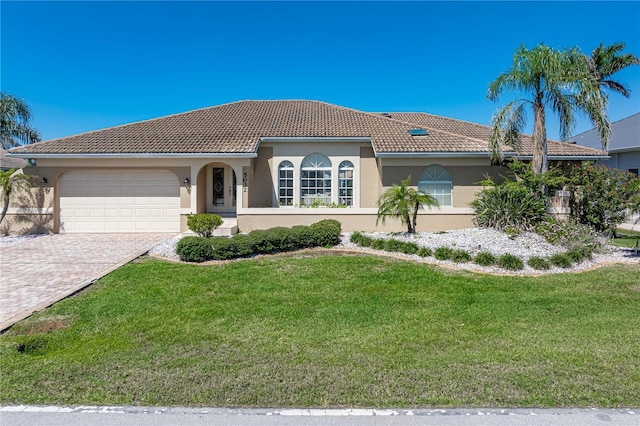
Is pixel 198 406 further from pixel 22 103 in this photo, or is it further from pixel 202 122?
pixel 22 103

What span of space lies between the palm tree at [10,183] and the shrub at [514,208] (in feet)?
60.7

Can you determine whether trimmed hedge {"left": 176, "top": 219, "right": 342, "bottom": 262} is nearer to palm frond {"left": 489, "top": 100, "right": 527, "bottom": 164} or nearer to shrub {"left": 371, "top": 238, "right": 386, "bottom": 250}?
shrub {"left": 371, "top": 238, "right": 386, "bottom": 250}

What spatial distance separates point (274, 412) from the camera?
12.2 feet

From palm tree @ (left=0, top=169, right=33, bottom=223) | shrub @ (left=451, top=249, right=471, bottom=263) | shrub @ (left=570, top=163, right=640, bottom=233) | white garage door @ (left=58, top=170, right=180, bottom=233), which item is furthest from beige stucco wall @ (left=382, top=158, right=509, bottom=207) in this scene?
palm tree @ (left=0, top=169, right=33, bottom=223)

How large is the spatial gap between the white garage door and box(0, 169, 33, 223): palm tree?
1.74m

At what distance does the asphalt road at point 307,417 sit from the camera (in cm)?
356

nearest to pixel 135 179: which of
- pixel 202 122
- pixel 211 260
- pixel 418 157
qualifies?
pixel 202 122

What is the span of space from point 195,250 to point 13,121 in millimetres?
22757

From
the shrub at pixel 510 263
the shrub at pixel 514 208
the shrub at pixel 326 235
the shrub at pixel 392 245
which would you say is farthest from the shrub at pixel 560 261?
the shrub at pixel 326 235

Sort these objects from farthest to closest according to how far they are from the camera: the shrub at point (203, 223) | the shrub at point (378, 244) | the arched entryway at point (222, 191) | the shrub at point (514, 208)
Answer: the arched entryway at point (222, 191) → the shrub at point (203, 223) → the shrub at point (514, 208) → the shrub at point (378, 244)

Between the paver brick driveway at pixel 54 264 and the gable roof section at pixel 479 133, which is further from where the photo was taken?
the gable roof section at pixel 479 133

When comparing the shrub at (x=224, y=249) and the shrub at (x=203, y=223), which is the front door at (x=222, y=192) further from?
the shrub at (x=224, y=249)

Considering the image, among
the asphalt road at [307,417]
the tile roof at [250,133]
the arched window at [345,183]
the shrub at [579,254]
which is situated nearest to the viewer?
the asphalt road at [307,417]

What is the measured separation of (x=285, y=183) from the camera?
17547mm
